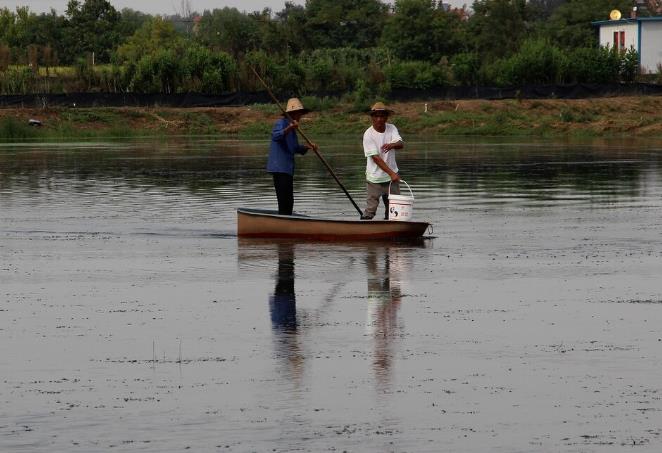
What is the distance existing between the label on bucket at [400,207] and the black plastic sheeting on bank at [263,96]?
51.1 metres

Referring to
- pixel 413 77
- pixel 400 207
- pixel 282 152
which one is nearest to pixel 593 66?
pixel 413 77

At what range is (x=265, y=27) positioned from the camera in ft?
367

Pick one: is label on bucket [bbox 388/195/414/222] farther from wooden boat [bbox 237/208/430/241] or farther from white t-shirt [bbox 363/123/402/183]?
white t-shirt [bbox 363/123/402/183]

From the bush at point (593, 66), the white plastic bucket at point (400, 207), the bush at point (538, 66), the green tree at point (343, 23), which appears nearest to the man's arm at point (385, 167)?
the white plastic bucket at point (400, 207)

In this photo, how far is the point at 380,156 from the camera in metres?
18.4

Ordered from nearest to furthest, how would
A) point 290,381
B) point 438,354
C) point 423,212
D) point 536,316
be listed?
1. point 290,381
2. point 438,354
3. point 536,316
4. point 423,212

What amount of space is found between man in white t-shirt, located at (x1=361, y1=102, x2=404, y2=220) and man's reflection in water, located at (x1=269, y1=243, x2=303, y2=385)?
2.42m

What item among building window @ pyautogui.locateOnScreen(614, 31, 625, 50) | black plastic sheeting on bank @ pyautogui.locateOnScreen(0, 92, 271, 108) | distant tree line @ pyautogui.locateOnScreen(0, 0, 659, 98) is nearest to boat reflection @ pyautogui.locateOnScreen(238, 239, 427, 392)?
distant tree line @ pyautogui.locateOnScreen(0, 0, 659, 98)

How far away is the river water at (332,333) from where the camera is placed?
8.09 metres

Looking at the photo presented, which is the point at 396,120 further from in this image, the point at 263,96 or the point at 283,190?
the point at 283,190

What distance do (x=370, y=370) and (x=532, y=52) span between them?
63.3 metres

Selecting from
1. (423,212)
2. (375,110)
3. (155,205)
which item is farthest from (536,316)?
(155,205)

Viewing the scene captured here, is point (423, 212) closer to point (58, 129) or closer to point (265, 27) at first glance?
point (58, 129)

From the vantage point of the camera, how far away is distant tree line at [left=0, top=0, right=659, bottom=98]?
74375mm
